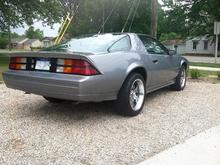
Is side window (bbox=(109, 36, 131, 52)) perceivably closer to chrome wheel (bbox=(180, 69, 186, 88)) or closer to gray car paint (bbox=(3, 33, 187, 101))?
gray car paint (bbox=(3, 33, 187, 101))

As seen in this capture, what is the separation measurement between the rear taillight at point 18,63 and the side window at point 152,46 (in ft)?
7.54

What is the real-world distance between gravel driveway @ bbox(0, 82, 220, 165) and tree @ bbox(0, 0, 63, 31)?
17393mm

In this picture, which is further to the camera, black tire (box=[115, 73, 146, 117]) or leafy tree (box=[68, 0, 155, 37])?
leafy tree (box=[68, 0, 155, 37])

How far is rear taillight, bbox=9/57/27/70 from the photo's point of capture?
570 cm

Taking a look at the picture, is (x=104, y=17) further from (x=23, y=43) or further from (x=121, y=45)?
(x=23, y=43)

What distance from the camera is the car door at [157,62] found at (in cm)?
656

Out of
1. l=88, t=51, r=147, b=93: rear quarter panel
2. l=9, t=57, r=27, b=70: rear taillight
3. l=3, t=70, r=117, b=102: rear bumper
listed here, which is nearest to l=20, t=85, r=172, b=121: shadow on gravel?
l=3, t=70, r=117, b=102: rear bumper

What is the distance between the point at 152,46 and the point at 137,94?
1320 millimetres

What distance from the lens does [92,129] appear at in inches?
202

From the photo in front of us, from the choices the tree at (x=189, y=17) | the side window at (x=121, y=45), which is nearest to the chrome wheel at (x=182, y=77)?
the side window at (x=121, y=45)

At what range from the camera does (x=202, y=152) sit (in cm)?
432

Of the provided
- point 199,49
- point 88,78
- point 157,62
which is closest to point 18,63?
point 88,78

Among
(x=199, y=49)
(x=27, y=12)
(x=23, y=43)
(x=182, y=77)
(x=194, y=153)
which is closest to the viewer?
(x=194, y=153)

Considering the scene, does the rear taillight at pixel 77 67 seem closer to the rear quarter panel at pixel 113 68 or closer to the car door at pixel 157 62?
the rear quarter panel at pixel 113 68
